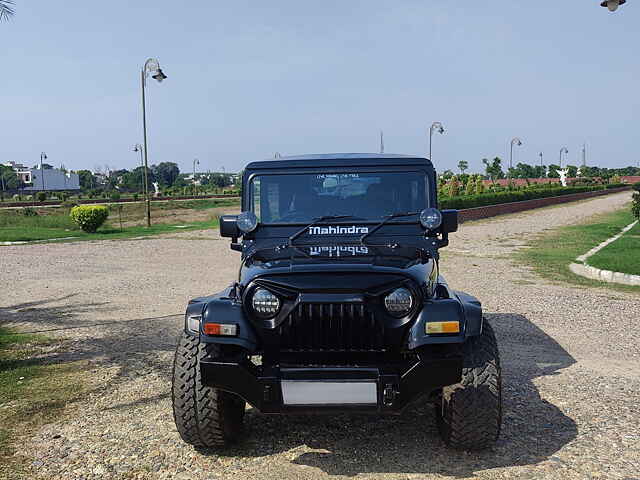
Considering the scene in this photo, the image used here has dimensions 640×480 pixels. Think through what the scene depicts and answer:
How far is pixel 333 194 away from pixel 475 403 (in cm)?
195

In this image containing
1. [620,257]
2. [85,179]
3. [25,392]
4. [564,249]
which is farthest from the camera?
[85,179]

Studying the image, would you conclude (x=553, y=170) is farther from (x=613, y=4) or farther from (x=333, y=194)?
(x=333, y=194)

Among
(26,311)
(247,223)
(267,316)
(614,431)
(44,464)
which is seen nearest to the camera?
(267,316)

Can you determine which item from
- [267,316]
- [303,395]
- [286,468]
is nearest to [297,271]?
[267,316]

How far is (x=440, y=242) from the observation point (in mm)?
4898

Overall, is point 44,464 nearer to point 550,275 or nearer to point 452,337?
point 452,337

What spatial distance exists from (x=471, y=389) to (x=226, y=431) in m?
1.58

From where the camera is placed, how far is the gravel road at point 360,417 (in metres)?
3.94

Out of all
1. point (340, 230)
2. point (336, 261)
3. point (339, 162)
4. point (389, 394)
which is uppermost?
point (339, 162)

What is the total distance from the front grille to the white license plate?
0.31 m

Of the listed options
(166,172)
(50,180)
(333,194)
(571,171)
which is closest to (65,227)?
(333,194)

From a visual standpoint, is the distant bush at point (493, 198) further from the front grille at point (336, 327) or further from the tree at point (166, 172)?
Result: the tree at point (166, 172)

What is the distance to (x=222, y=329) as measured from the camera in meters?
3.74

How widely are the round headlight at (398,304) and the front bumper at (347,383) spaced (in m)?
0.33
